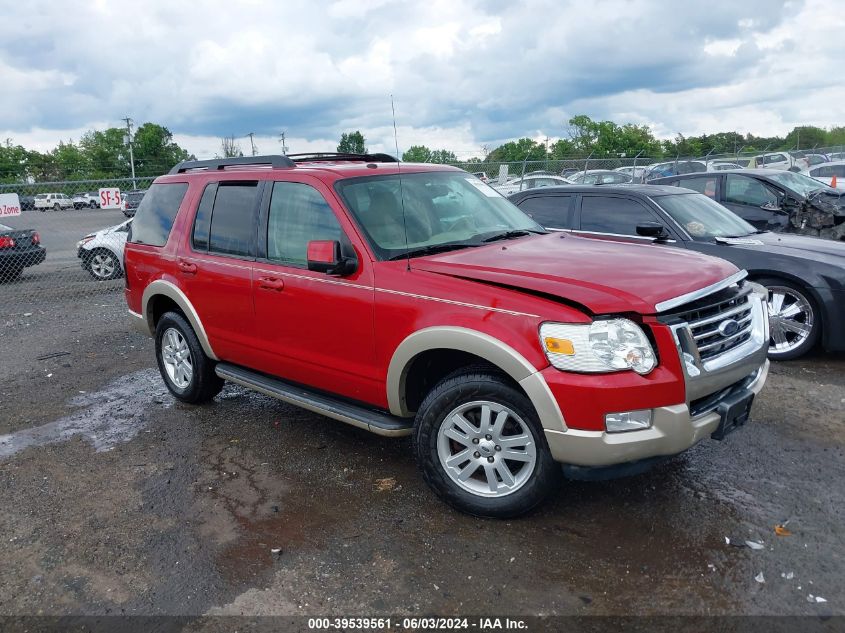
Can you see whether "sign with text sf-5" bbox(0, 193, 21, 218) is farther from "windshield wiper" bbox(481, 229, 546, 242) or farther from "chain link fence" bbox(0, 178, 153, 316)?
"windshield wiper" bbox(481, 229, 546, 242)

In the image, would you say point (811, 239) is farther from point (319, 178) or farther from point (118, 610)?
point (118, 610)

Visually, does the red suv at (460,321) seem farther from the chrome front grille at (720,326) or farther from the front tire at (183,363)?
the front tire at (183,363)

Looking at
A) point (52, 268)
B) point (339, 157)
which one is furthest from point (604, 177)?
point (339, 157)

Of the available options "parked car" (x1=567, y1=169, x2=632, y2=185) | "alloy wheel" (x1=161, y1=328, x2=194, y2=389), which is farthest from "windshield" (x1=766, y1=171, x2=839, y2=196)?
"parked car" (x1=567, y1=169, x2=632, y2=185)

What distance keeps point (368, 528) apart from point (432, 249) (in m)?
1.67

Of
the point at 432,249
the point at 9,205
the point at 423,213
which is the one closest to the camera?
the point at 432,249

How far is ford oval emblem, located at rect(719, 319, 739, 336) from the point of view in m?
3.57

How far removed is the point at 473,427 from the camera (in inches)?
143

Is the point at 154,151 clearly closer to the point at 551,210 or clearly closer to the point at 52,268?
the point at 52,268

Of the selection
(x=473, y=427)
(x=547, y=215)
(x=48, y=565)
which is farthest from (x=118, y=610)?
(x=547, y=215)

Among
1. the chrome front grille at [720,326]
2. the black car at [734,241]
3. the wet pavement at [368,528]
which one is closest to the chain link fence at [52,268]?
the wet pavement at [368,528]

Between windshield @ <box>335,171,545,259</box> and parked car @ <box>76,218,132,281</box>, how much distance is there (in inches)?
425

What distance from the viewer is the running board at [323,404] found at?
396cm

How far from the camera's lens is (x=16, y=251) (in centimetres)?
1382
